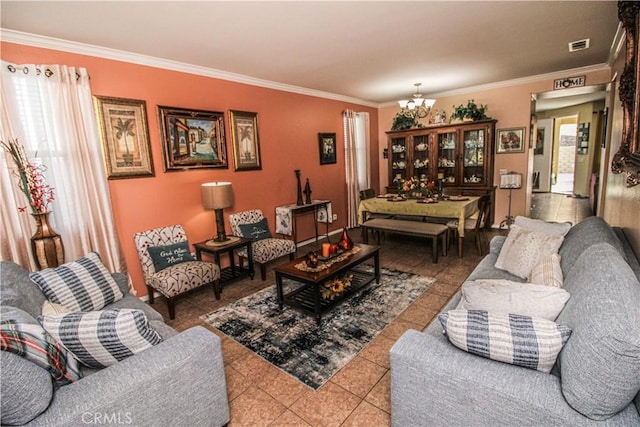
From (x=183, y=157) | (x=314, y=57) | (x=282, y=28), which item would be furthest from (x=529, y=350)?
(x=183, y=157)

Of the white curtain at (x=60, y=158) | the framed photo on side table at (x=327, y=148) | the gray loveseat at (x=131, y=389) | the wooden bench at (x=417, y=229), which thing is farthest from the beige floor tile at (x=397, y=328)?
the framed photo on side table at (x=327, y=148)

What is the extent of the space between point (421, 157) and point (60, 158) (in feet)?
18.6

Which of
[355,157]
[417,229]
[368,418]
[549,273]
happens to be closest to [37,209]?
[368,418]

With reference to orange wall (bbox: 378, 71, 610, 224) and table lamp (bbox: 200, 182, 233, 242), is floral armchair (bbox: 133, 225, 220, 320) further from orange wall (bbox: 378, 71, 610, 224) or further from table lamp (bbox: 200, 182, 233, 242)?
orange wall (bbox: 378, 71, 610, 224)

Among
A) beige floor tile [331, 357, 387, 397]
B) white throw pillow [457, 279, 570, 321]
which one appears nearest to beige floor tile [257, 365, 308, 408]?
beige floor tile [331, 357, 387, 397]

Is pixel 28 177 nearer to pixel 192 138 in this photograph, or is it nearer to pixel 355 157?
pixel 192 138

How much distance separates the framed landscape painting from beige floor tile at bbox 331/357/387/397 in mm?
2860

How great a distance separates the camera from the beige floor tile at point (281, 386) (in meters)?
1.95

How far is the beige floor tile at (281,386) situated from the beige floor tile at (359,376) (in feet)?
0.80

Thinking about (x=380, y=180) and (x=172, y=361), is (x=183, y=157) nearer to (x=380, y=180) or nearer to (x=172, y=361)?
(x=172, y=361)

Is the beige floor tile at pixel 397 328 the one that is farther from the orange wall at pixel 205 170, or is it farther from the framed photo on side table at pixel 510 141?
the framed photo on side table at pixel 510 141

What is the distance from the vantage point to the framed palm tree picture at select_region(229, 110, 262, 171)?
4.21m

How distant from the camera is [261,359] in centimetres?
233

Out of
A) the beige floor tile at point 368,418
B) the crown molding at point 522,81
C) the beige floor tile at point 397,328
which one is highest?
the crown molding at point 522,81
